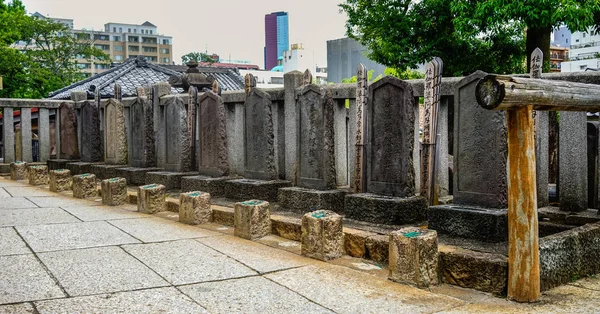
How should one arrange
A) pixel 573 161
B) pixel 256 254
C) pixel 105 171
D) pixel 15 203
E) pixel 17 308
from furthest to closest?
pixel 105 171, pixel 15 203, pixel 573 161, pixel 256 254, pixel 17 308

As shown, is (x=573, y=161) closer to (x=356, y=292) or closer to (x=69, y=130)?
(x=356, y=292)

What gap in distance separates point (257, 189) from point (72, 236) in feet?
8.82

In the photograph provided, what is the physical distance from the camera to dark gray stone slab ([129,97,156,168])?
10.6 m

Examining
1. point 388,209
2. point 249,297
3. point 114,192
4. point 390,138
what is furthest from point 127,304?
point 114,192

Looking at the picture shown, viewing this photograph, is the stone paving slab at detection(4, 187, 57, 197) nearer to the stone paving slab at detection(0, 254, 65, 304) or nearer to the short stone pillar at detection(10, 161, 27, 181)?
the short stone pillar at detection(10, 161, 27, 181)

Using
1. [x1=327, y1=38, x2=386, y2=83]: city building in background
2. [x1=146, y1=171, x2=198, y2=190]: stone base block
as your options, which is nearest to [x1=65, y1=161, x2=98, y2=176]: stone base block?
[x1=146, y1=171, x2=198, y2=190]: stone base block

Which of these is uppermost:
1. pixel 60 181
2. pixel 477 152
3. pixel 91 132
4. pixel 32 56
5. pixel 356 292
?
pixel 32 56

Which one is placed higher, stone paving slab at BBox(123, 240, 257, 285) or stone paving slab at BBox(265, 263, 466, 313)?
stone paving slab at BBox(123, 240, 257, 285)

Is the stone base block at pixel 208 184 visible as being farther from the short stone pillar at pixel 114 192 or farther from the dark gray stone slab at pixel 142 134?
the dark gray stone slab at pixel 142 134

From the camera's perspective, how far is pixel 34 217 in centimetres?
717

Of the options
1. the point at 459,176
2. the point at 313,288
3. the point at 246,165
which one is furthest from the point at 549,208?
the point at 246,165

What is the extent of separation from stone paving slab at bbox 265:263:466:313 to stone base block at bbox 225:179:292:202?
3.10 meters

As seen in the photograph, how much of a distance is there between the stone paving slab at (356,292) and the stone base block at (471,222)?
3.84ft

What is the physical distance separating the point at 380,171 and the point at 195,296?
9.79 feet
